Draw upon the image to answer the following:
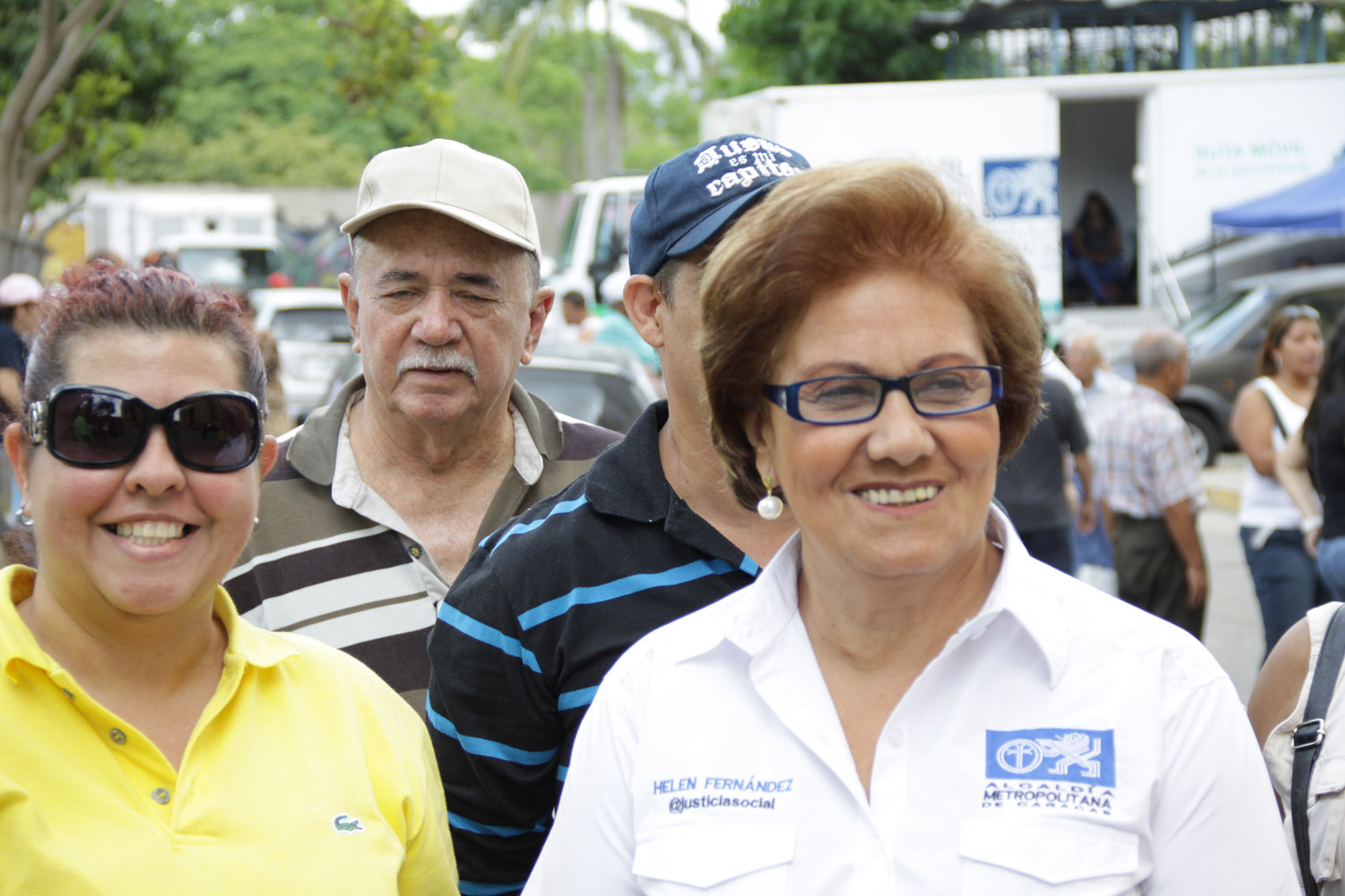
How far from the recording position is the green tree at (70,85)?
9.14 metres

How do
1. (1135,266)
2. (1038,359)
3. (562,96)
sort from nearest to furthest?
(1038,359), (1135,266), (562,96)

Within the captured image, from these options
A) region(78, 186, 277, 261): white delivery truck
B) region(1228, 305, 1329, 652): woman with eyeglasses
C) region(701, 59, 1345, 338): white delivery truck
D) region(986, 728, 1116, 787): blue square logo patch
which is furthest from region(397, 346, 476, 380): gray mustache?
region(78, 186, 277, 261): white delivery truck

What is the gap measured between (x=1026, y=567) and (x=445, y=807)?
108 cm

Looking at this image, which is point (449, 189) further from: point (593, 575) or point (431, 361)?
point (593, 575)

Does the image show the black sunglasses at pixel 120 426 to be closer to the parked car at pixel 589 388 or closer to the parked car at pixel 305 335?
the parked car at pixel 589 388

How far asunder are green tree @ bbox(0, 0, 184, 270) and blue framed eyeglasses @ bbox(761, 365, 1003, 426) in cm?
836

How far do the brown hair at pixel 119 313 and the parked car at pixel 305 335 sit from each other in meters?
14.5

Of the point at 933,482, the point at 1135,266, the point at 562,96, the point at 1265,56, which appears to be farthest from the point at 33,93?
the point at 562,96

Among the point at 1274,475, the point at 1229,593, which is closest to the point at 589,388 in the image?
the point at 1274,475

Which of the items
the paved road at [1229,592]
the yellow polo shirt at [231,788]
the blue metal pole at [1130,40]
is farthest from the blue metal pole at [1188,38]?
the yellow polo shirt at [231,788]

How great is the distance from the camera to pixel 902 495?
6.23 ft

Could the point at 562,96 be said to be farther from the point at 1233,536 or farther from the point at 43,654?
the point at 43,654

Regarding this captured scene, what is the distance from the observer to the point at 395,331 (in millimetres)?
3172

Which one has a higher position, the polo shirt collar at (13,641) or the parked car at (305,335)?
the polo shirt collar at (13,641)
